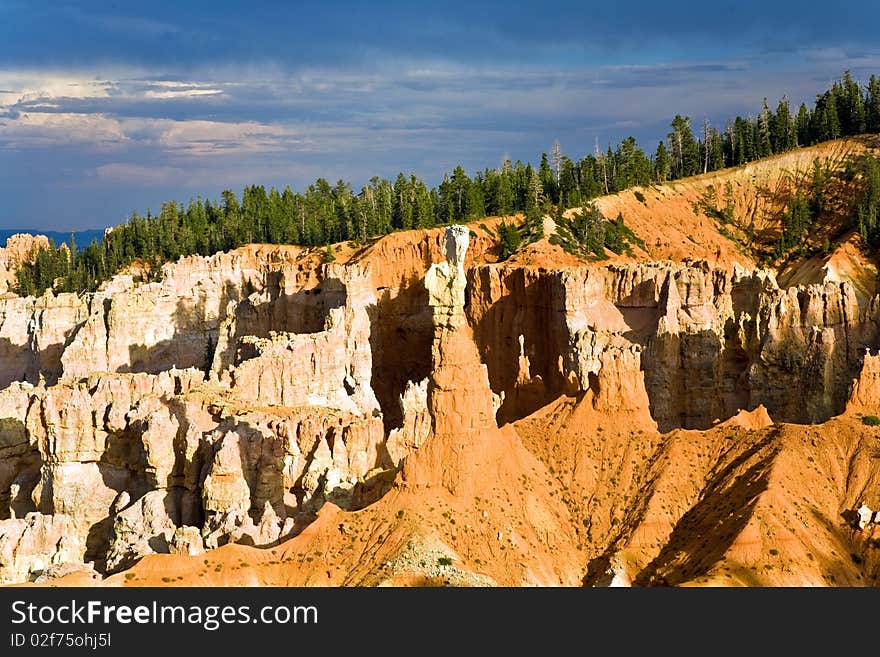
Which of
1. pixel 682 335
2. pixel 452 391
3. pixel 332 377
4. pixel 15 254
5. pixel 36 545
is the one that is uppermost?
pixel 15 254

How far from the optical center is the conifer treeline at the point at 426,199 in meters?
120

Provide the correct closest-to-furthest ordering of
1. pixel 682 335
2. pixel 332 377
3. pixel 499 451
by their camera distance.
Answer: pixel 499 451 < pixel 332 377 < pixel 682 335

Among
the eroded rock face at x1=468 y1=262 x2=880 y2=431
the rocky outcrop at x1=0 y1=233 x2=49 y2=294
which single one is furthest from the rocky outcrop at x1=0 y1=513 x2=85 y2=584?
the rocky outcrop at x1=0 y1=233 x2=49 y2=294

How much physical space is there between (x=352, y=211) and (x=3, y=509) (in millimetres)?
70480

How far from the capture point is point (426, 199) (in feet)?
385

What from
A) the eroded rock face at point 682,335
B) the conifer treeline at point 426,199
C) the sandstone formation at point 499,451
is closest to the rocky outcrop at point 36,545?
the sandstone formation at point 499,451

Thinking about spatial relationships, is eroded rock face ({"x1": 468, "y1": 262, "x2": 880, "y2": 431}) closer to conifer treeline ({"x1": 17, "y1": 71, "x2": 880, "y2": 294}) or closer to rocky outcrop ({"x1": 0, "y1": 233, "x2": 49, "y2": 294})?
conifer treeline ({"x1": 17, "y1": 71, "x2": 880, "y2": 294})

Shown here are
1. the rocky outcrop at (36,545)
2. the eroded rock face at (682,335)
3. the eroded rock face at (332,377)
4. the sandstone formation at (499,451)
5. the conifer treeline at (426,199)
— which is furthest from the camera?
the conifer treeline at (426,199)

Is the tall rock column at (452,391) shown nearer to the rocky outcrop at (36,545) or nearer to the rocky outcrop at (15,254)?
the rocky outcrop at (36,545)

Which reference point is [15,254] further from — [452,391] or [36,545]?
[452,391]

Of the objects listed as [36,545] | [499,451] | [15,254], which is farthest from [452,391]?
[15,254]

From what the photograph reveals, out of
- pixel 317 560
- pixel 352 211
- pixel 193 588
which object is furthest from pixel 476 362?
pixel 352 211

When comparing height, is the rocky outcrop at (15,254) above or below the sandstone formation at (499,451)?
above

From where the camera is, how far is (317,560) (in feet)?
129
